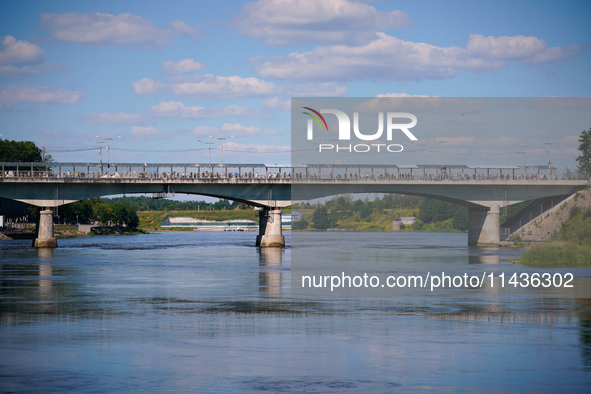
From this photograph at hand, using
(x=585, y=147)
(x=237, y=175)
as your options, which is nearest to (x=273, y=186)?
(x=237, y=175)

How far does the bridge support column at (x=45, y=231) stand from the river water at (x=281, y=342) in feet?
207

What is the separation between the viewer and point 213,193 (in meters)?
113

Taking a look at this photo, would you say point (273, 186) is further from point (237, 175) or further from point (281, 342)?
point (281, 342)

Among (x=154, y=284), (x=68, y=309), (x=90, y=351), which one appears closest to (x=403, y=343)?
(x=90, y=351)

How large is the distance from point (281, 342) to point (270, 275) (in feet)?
115

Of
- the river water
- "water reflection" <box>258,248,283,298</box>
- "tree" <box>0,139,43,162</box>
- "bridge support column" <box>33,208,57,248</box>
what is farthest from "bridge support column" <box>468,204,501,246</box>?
"tree" <box>0,139,43,162</box>

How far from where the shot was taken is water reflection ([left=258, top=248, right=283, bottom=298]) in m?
49.1

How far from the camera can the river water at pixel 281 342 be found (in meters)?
21.4

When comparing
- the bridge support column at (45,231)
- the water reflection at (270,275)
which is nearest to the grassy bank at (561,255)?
the water reflection at (270,275)

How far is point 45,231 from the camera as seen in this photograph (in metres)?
112

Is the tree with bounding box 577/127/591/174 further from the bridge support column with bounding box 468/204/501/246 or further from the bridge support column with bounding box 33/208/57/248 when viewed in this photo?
the bridge support column with bounding box 33/208/57/248

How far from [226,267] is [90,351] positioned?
160ft

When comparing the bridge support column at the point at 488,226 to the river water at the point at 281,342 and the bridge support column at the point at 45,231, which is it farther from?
the river water at the point at 281,342

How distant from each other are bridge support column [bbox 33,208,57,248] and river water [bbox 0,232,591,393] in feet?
207
